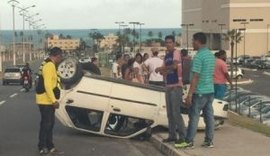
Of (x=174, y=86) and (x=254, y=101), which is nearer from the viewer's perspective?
(x=174, y=86)

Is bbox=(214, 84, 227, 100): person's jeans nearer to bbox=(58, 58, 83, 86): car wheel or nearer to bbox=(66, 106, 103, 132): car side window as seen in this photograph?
bbox=(66, 106, 103, 132): car side window

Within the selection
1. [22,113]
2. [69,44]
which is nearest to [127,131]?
[22,113]

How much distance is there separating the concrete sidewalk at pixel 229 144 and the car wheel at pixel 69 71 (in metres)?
2.06

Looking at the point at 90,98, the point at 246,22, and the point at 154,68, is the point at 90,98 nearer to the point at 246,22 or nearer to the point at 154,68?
the point at 154,68

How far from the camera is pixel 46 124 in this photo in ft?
37.7

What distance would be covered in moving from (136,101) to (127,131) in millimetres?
929

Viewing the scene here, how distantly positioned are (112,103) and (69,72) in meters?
1.20

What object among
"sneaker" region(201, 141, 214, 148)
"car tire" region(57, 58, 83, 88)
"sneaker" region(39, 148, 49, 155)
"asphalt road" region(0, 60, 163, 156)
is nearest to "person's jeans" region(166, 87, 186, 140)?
"sneaker" region(201, 141, 214, 148)

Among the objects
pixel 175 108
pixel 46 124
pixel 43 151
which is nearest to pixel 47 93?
pixel 46 124

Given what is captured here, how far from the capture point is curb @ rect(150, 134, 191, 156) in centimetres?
1088

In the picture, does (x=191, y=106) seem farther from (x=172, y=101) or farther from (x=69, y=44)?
(x=69, y=44)

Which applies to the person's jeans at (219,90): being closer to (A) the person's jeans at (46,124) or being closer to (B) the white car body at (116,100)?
(B) the white car body at (116,100)

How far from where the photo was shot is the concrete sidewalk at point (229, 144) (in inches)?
424

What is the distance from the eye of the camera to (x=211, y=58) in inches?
428
